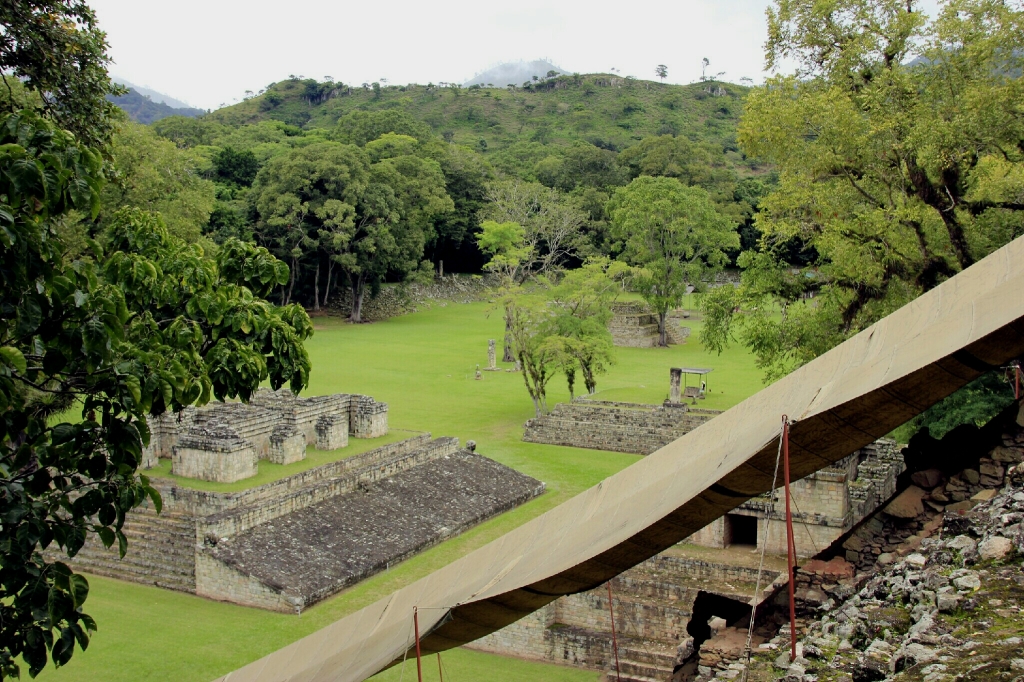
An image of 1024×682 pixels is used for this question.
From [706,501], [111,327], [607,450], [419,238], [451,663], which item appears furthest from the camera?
[419,238]

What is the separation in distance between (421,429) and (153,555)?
9.34 m

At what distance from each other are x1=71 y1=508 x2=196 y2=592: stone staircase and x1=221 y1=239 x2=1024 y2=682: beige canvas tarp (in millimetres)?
9624

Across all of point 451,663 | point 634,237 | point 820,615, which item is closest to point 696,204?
point 634,237

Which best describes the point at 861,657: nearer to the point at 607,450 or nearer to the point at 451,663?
the point at 451,663

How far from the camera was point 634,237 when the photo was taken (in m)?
42.8

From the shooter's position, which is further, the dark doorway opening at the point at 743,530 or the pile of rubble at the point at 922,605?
the dark doorway opening at the point at 743,530

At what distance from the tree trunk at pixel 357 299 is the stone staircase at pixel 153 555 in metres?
30.3

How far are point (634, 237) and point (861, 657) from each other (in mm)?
38050

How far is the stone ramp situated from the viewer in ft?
49.3

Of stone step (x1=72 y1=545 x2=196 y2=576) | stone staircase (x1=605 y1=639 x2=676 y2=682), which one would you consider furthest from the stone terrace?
stone staircase (x1=605 y1=639 x2=676 y2=682)

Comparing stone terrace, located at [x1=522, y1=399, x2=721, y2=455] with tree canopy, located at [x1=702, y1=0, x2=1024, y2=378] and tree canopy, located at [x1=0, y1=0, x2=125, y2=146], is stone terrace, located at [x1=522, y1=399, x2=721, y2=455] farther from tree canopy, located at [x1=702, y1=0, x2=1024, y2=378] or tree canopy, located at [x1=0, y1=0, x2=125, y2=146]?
tree canopy, located at [x1=0, y1=0, x2=125, y2=146]

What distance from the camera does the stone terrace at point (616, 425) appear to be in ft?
77.7

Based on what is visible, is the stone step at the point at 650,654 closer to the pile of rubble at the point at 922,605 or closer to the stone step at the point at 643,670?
the stone step at the point at 643,670

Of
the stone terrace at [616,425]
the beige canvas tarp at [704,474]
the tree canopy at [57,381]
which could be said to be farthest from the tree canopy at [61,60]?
the stone terrace at [616,425]
